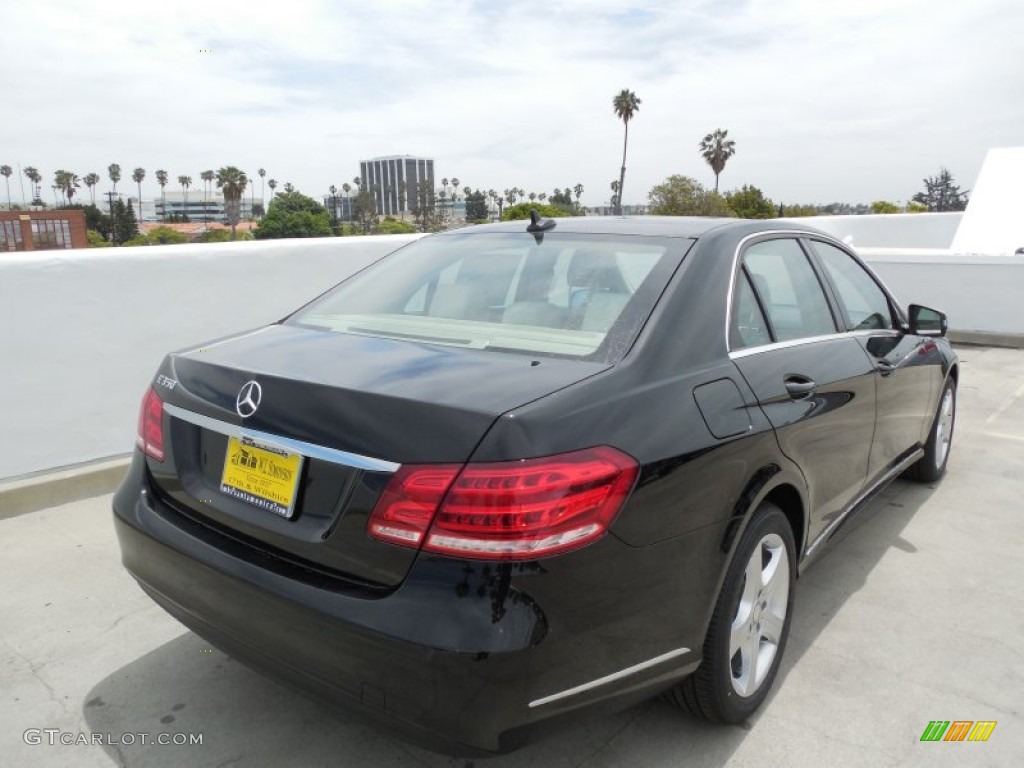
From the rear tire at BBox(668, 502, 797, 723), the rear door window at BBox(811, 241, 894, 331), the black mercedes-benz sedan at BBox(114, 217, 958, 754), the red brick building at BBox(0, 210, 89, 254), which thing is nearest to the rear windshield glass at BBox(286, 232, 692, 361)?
the black mercedes-benz sedan at BBox(114, 217, 958, 754)

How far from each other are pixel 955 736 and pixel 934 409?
2.50 metres

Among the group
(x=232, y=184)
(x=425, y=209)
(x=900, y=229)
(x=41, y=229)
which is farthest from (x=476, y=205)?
(x=900, y=229)

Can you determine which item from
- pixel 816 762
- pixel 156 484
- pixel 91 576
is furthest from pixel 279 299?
pixel 816 762

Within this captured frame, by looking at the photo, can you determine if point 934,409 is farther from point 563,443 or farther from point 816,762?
point 563,443

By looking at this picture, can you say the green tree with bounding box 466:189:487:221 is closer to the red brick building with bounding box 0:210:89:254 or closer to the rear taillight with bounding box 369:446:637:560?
the red brick building with bounding box 0:210:89:254

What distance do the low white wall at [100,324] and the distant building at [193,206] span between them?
160756 millimetres

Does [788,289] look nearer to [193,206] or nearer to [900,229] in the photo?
[900,229]

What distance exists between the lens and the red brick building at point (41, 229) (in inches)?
3369

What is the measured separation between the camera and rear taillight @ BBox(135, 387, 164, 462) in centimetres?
237

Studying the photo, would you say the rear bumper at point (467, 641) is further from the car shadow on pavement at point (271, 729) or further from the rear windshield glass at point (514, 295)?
the rear windshield glass at point (514, 295)

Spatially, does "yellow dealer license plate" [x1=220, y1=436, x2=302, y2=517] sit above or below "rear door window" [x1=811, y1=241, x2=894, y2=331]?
below

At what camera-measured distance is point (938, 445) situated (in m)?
4.83

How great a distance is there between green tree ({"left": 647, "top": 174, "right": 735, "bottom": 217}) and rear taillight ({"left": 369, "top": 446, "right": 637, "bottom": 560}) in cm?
6345

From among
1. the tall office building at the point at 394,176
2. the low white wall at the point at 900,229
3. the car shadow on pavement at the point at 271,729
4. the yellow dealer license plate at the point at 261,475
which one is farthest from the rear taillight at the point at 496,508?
the tall office building at the point at 394,176
